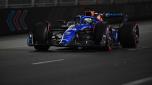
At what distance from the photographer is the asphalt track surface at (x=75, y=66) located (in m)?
10.8

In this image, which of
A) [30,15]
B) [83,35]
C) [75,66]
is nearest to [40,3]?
[30,15]

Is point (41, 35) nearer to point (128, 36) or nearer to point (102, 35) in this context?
point (102, 35)

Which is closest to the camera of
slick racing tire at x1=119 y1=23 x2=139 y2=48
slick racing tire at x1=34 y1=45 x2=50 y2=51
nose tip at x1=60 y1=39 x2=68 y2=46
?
nose tip at x1=60 y1=39 x2=68 y2=46

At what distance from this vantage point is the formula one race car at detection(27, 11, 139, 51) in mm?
16328

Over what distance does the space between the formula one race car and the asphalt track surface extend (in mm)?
278

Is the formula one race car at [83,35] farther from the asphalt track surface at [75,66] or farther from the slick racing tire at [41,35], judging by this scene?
the asphalt track surface at [75,66]

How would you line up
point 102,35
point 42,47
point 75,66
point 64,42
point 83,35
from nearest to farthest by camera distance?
point 75,66 → point 64,42 → point 102,35 → point 83,35 → point 42,47

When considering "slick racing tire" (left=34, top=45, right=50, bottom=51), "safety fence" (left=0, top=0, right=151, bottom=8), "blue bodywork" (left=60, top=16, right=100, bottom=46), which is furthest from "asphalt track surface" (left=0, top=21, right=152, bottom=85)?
"safety fence" (left=0, top=0, right=151, bottom=8)

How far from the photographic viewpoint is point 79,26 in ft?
54.8

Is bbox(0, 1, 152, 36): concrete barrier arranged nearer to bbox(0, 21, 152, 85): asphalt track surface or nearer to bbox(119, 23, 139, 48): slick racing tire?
bbox(0, 21, 152, 85): asphalt track surface

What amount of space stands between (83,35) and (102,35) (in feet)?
1.93

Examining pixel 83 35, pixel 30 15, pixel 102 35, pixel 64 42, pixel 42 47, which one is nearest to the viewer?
pixel 64 42

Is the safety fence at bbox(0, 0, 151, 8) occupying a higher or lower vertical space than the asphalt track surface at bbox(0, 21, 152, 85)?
higher

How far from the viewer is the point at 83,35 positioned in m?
16.5
